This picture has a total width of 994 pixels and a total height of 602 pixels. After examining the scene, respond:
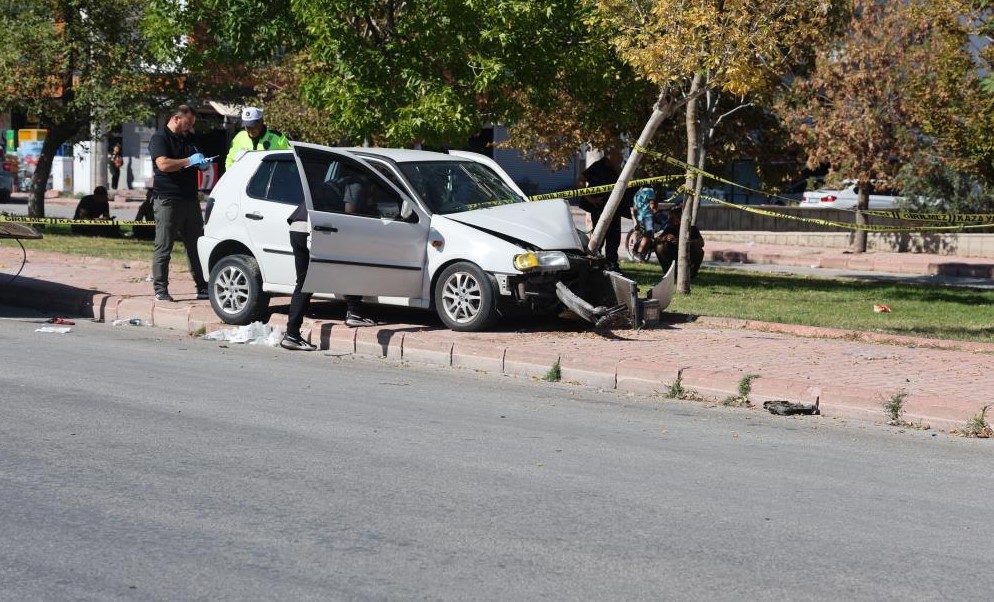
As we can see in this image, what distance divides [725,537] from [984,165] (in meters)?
14.5

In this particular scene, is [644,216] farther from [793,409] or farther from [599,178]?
[793,409]

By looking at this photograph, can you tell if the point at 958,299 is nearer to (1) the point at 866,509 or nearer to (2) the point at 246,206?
(2) the point at 246,206

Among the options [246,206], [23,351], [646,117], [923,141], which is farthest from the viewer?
[923,141]

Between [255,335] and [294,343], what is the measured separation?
2.04 feet

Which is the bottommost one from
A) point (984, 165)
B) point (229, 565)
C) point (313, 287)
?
point (229, 565)

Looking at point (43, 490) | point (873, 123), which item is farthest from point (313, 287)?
point (873, 123)

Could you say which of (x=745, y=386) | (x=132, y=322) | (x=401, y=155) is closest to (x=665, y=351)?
(x=745, y=386)

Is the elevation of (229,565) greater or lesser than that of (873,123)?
lesser

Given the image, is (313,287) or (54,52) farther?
(54,52)

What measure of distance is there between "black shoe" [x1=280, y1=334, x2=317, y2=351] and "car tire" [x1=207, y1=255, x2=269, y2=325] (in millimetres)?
839

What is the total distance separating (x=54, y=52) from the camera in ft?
71.6

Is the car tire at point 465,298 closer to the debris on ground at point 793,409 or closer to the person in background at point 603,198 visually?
the debris on ground at point 793,409

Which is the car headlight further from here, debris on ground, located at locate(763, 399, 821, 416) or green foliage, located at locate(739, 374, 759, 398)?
debris on ground, located at locate(763, 399, 821, 416)

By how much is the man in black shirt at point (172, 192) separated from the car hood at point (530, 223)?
300 centimetres
